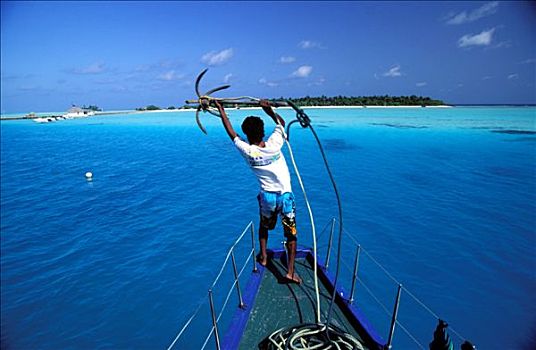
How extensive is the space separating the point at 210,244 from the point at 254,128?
8182mm

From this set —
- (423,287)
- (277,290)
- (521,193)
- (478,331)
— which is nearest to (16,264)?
(277,290)

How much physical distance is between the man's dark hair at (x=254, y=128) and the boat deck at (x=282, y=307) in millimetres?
2245

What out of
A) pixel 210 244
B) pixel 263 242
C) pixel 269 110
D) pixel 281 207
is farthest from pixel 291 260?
pixel 210 244

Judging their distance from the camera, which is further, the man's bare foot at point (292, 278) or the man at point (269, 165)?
the man's bare foot at point (292, 278)

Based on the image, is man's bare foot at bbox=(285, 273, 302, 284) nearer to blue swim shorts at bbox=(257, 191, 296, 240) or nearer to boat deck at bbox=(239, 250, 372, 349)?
boat deck at bbox=(239, 250, 372, 349)

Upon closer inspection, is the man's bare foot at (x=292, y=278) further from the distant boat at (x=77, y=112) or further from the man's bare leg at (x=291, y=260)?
the distant boat at (x=77, y=112)

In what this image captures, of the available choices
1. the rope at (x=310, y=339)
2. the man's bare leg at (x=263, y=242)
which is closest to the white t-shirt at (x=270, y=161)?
the man's bare leg at (x=263, y=242)

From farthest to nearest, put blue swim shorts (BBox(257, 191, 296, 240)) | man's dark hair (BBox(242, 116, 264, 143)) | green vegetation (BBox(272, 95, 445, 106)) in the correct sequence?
green vegetation (BBox(272, 95, 445, 106))
blue swim shorts (BBox(257, 191, 296, 240))
man's dark hair (BBox(242, 116, 264, 143))

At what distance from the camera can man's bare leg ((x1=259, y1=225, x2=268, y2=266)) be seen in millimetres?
4602

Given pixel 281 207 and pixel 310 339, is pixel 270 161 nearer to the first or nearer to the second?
pixel 281 207

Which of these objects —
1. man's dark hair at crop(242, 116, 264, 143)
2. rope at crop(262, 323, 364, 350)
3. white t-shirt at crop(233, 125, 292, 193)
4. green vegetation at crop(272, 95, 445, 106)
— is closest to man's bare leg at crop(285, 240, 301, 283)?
white t-shirt at crop(233, 125, 292, 193)

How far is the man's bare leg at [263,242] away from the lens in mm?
4602

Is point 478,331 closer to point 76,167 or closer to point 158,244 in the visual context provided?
point 158,244

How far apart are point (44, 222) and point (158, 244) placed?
639cm
